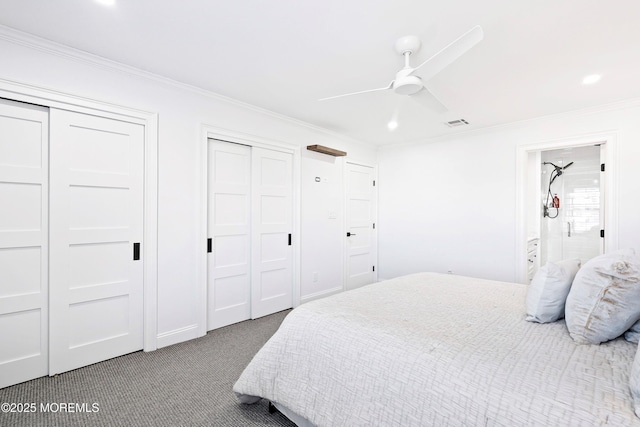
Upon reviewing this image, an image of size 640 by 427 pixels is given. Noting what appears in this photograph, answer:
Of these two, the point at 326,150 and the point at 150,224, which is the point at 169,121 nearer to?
the point at 150,224

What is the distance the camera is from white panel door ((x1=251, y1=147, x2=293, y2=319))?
3.51 m

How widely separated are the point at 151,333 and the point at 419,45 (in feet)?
10.5

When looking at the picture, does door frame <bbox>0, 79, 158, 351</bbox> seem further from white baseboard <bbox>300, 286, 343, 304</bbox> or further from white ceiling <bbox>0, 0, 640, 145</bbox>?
white baseboard <bbox>300, 286, 343, 304</bbox>

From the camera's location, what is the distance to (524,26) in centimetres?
191

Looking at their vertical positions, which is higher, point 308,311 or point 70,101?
point 70,101

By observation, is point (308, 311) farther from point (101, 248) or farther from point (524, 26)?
point (524, 26)

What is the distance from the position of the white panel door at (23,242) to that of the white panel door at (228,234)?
4.19 ft

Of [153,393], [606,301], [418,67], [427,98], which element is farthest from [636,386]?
[153,393]

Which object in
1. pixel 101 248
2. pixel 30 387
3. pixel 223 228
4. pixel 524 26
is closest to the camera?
pixel 524 26

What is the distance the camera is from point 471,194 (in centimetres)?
422

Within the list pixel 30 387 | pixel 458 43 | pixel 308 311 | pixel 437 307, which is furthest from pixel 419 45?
pixel 30 387

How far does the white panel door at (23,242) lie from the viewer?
2.07m

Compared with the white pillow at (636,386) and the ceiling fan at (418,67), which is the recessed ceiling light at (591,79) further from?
the white pillow at (636,386)

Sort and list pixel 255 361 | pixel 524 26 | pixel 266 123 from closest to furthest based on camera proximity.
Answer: pixel 255 361
pixel 524 26
pixel 266 123
